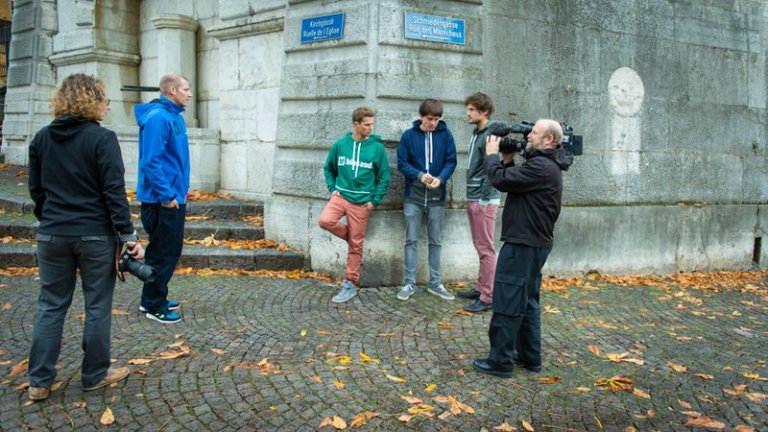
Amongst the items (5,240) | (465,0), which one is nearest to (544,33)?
(465,0)

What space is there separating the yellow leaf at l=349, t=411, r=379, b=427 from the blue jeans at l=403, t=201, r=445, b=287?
285 centimetres

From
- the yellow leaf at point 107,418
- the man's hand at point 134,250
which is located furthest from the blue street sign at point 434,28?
the yellow leaf at point 107,418

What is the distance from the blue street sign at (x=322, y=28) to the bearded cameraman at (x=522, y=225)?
10.4ft

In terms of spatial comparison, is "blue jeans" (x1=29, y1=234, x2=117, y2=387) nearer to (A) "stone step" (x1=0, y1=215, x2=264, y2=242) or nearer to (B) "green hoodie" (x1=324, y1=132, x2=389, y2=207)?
(B) "green hoodie" (x1=324, y1=132, x2=389, y2=207)

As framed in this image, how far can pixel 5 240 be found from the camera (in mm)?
7641

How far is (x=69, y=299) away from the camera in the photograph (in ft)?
13.1

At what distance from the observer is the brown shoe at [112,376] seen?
4.02 metres

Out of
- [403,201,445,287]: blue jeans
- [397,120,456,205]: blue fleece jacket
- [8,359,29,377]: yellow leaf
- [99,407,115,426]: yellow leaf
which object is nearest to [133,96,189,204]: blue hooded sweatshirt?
[8,359,29,377]: yellow leaf

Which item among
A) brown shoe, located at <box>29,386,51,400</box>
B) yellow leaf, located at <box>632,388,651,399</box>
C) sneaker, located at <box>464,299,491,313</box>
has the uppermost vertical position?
sneaker, located at <box>464,299,491,313</box>

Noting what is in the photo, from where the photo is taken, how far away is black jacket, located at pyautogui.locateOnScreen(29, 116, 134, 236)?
387 cm

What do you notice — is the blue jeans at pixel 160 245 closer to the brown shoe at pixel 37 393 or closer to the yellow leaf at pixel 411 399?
the brown shoe at pixel 37 393

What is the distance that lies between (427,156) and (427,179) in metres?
0.31

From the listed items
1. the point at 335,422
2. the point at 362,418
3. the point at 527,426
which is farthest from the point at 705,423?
the point at 335,422

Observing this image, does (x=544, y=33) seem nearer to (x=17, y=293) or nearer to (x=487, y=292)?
(x=487, y=292)
